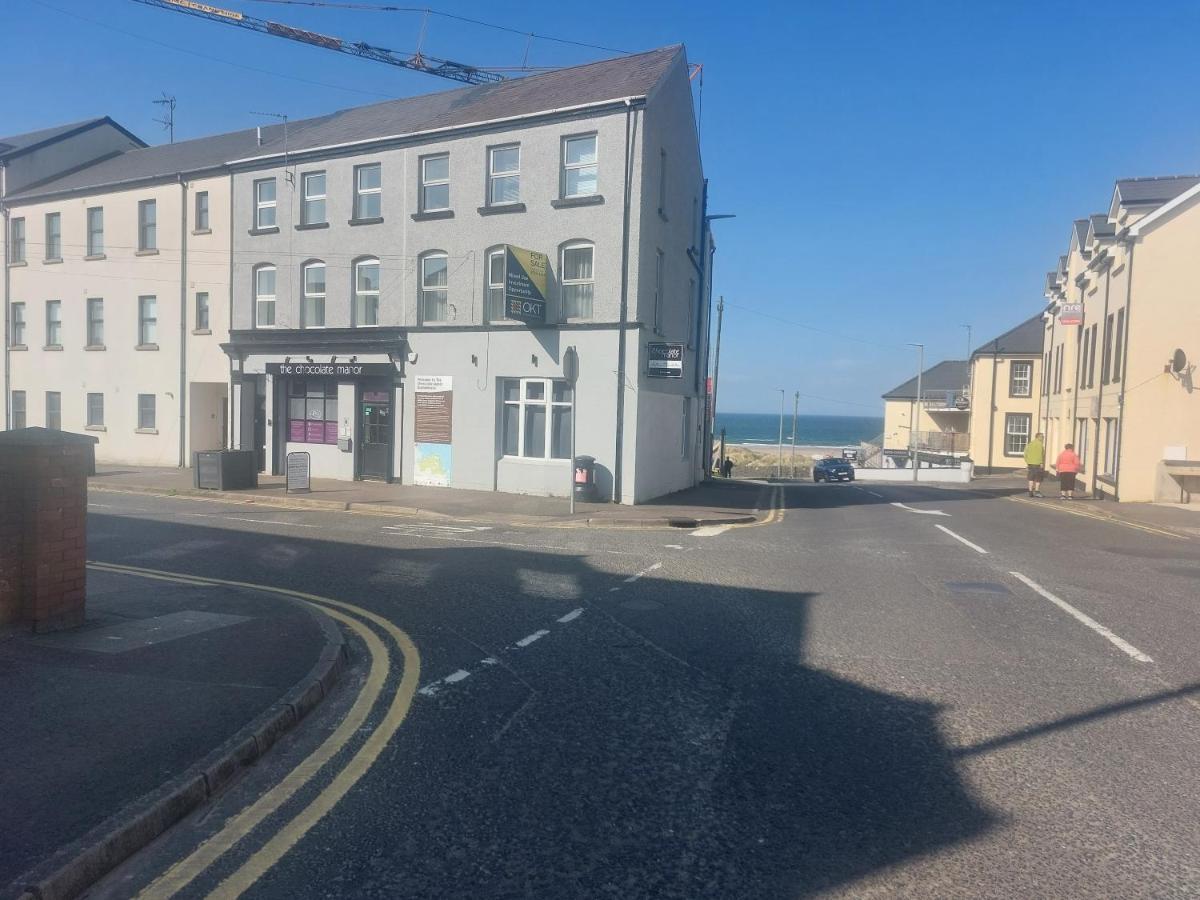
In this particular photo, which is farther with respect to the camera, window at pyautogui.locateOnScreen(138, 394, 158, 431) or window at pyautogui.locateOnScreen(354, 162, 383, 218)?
window at pyautogui.locateOnScreen(138, 394, 158, 431)

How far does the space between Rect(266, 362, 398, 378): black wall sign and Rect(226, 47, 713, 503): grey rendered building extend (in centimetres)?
6

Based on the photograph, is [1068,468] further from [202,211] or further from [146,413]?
[146,413]

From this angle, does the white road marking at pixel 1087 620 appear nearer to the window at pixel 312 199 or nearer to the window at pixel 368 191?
the window at pixel 368 191

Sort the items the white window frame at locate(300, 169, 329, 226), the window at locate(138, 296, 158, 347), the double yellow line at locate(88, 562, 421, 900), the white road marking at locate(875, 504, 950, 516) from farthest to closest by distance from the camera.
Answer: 1. the window at locate(138, 296, 158, 347)
2. the white window frame at locate(300, 169, 329, 226)
3. the white road marking at locate(875, 504, 950, 516)
4. the double yellow line at locate(88, 562, 421, 900)

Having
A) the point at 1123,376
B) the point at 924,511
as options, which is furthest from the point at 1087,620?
the point at 1123,376

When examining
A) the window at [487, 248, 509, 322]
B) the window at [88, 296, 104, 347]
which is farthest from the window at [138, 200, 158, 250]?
the window at [487, 248, 509, 322]

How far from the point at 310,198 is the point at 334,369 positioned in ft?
16.4

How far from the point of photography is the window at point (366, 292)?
22.9 meters

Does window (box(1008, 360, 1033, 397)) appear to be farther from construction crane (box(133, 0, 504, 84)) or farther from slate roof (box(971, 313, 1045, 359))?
construction crane (box(133, 0, 504, 84))

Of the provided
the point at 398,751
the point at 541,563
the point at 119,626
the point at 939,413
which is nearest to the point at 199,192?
the point at 541,563

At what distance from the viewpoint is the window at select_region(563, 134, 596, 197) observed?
65.4 ft

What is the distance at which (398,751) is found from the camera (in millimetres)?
4988

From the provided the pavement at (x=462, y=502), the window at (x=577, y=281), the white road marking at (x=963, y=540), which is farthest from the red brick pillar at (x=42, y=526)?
the window at (x=577, y=281)

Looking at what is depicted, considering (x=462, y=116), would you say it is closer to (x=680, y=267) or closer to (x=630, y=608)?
(x=680, y=267)
